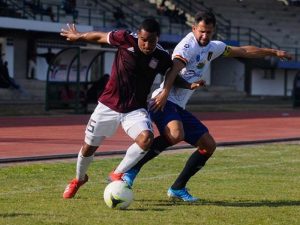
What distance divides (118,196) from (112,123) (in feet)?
3.08

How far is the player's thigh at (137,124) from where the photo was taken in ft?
30.7

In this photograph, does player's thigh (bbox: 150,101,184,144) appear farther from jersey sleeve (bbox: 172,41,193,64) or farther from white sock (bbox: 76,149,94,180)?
white sock (bbox: 76,149,94,180)

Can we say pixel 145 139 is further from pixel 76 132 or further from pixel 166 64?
pixel 76 132

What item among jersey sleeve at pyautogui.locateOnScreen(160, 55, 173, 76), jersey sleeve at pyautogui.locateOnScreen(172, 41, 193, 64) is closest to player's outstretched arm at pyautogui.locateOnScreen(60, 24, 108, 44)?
jersey sleeve at pyautogui.locateOnScreen(160, 55, 173, 76)

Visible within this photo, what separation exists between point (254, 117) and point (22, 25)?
1259 centimetres

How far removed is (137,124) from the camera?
9.38 m

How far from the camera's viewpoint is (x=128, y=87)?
953cm

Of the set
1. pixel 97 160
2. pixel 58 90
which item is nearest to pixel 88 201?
pixel 97 160

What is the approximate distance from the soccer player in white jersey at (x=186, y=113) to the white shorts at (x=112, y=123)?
1.19 ft

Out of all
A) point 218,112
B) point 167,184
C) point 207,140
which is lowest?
point 218,112

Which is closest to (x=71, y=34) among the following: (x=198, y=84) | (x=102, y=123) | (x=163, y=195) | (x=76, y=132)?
(x=102, y=123)

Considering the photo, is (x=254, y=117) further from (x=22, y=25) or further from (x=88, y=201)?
(x=88, y=201)

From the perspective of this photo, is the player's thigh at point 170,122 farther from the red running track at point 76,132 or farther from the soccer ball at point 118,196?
the red running track at point 76,132

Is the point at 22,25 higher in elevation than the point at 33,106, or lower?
higher
